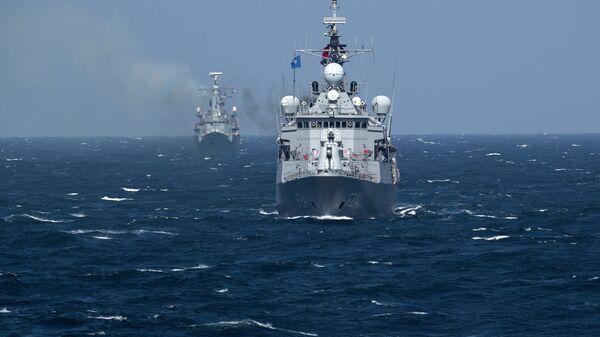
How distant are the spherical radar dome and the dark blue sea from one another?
35.2ft

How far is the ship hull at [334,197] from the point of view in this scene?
218ft

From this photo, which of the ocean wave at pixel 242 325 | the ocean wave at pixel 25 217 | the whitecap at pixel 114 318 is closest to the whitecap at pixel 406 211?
the ocean wave at pixel 25 217

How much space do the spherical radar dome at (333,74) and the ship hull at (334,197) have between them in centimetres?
1024

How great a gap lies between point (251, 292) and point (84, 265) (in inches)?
444

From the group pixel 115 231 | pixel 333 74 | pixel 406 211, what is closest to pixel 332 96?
pixel 333 74

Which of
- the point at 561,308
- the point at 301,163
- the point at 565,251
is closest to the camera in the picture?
the point at 561,308

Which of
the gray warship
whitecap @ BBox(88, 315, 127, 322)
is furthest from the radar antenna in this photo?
whitecap @ BBox(88, 315, 127, 322)

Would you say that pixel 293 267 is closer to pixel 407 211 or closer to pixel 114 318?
pixel 114 318

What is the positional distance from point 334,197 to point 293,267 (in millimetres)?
16177

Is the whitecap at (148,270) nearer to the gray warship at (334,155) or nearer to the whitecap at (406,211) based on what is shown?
the gray warship at (334,155)

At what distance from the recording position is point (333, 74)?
76562mm

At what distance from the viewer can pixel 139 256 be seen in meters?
54.7

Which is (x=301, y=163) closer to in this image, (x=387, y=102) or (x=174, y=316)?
(x=387, y=102)

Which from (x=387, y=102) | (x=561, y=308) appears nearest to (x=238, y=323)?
(x=561, y=308)
